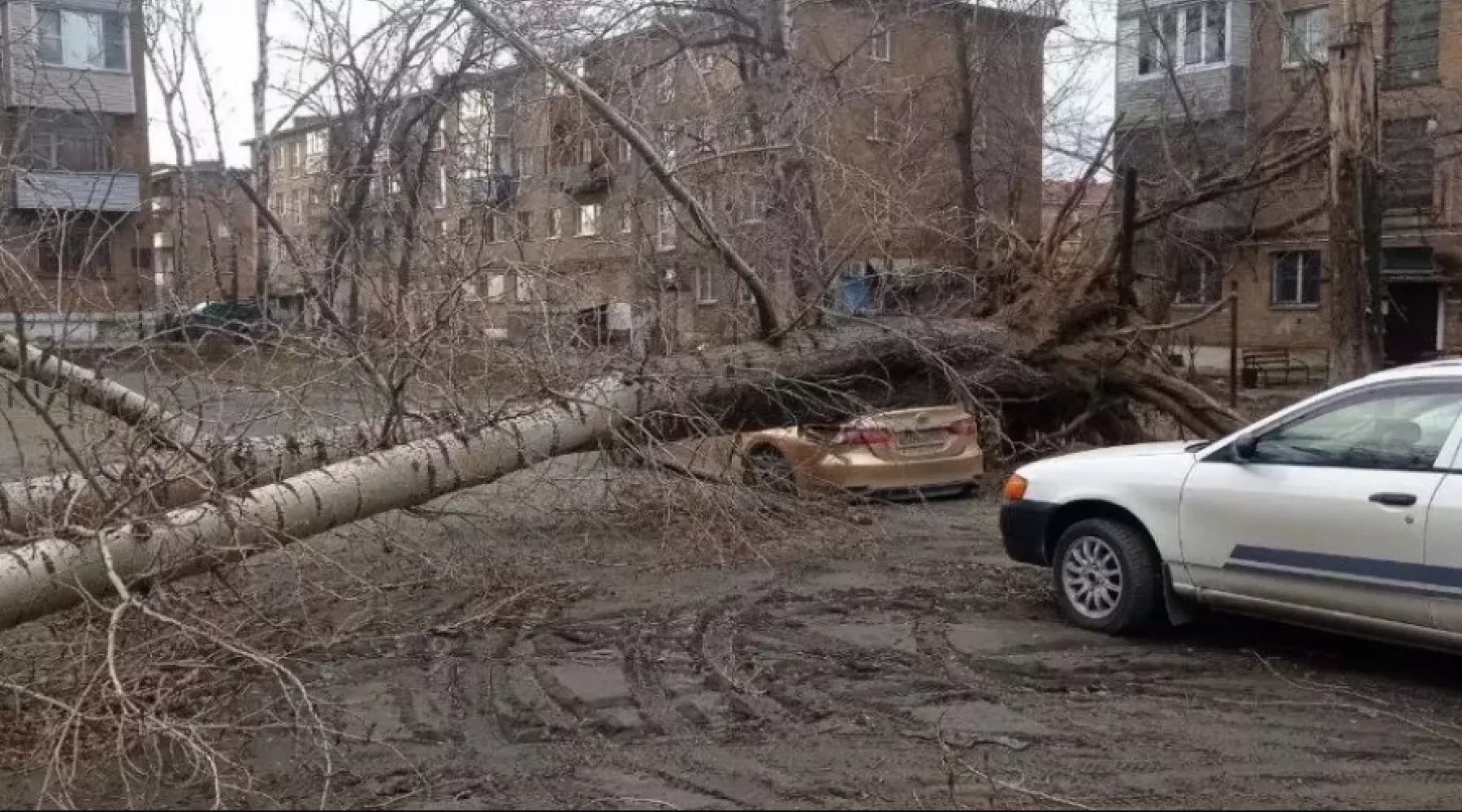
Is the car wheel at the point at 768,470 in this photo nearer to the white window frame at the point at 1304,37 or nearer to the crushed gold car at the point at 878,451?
the crushed gold car at the point at 878,451

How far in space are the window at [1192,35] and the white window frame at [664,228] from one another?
11.0 meters

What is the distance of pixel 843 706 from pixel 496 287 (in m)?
4.44

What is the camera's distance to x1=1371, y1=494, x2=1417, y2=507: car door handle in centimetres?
566

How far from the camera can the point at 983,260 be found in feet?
43.9

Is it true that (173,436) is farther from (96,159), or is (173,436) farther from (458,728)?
(96,159)

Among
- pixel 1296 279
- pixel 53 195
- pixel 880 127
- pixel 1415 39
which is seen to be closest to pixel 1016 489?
pixel 53 195

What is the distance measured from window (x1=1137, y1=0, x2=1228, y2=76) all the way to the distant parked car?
16.4 meters

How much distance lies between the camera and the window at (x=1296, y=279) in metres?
32.2

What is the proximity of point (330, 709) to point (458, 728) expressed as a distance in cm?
64

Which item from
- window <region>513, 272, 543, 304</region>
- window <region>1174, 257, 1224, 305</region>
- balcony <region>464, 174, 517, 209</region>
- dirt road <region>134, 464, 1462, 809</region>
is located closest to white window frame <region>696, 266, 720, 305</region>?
balcony <region>464, 174, 517, 209</region>

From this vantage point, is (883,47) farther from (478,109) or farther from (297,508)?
(297,508)

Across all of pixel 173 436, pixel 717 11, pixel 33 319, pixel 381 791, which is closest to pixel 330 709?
pixel 381 791

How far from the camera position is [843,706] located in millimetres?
5672

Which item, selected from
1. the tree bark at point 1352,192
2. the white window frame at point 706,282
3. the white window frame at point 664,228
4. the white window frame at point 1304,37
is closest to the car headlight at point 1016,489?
the white window frame at point 706,282
